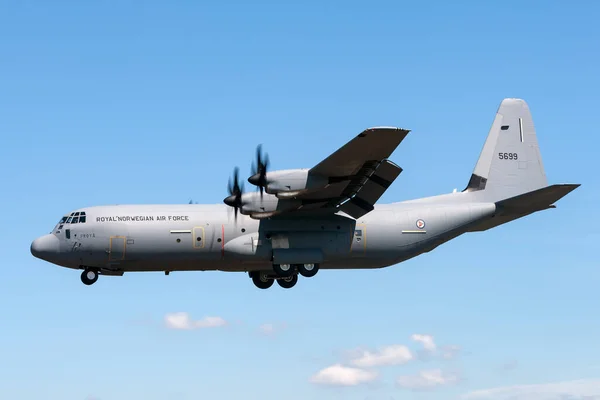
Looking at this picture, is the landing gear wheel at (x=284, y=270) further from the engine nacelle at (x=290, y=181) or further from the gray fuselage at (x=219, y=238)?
the engine nacelle at (x=290, y=181)

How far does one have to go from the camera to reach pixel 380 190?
101 feet

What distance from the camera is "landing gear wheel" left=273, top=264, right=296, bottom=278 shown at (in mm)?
31719

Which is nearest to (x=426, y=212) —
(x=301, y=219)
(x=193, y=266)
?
(x=301, y=219)

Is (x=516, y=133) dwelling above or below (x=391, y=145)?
above

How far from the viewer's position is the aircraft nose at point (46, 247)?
3111cm

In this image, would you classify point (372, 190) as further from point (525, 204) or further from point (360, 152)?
point (525, 204)

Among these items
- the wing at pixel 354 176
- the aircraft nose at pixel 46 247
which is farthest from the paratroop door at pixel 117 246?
the wing at pixel 354 176

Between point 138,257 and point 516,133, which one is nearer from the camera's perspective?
point 138,257

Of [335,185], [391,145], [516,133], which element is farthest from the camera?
[516,133]

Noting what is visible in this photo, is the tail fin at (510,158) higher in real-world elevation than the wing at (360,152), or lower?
higher

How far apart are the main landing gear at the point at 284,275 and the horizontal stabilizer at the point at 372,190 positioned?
237 centimetres

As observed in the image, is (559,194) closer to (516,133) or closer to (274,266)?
Result: (516,133)

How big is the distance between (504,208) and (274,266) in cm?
863

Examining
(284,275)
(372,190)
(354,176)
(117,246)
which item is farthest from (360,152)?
(117,246)
